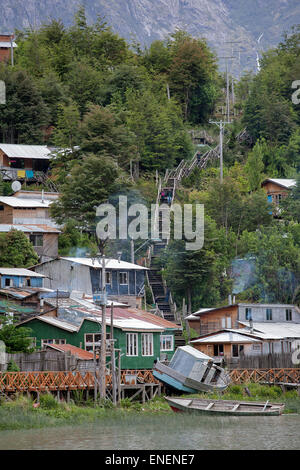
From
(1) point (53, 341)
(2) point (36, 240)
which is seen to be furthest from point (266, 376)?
(2) point (36, 240)

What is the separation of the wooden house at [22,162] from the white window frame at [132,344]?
1136 inches

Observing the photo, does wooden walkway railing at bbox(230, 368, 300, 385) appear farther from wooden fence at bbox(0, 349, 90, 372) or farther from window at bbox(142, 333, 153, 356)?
wooden fence at bbox(0, 349, 90, 372)

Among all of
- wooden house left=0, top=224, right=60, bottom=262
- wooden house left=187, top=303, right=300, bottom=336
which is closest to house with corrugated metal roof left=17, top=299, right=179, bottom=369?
wooden house left=187, top=303, right=300, bottom=336

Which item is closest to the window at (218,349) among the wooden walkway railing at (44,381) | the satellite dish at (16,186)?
the wooden walkway railing at (44,381)

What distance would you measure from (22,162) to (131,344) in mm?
31340

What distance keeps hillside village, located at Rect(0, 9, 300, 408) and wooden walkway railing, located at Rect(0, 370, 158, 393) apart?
890 mm

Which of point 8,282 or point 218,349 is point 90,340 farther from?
point 8,282

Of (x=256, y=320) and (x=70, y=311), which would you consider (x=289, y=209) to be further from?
(x=70, y=311)

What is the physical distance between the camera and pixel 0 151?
74.2 metres

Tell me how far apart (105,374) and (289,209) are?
106 feet

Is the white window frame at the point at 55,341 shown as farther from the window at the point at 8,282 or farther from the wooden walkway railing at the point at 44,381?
the window at the point at 8,282

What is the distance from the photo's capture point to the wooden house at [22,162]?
73.0 meters

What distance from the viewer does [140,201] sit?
6569 centimetres

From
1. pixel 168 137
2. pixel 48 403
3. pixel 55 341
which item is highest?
pixel 168 137
